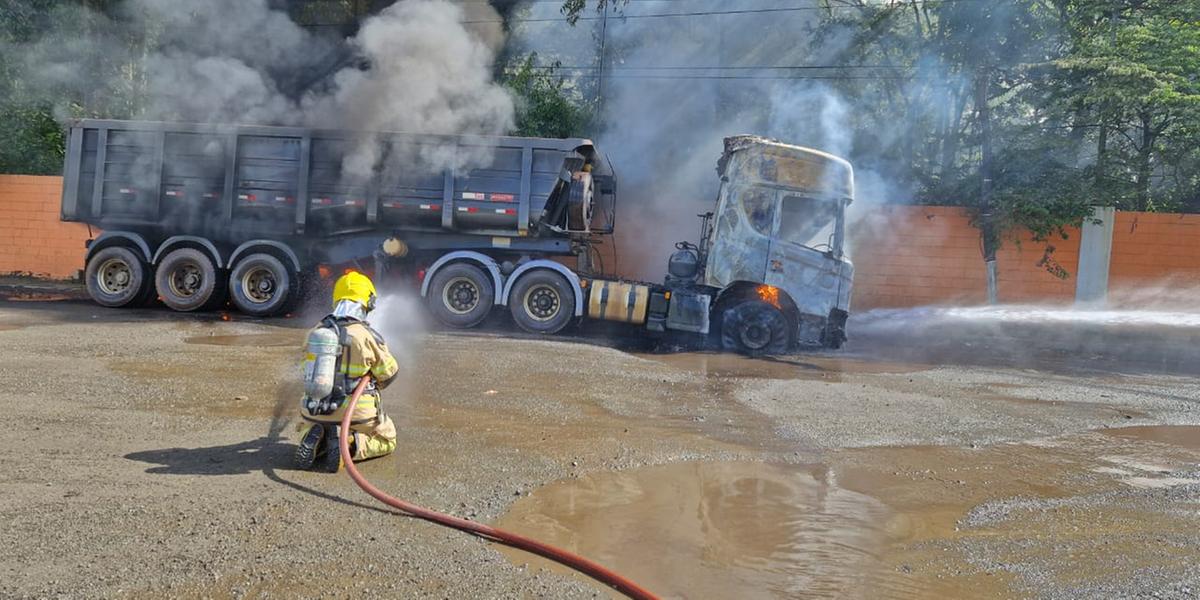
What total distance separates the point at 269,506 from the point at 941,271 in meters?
14.5

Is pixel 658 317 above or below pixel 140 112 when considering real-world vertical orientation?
below

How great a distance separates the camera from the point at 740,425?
6.96m

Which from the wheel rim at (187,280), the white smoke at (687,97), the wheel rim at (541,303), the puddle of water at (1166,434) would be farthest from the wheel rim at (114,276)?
the puddle of water at (1166,434)

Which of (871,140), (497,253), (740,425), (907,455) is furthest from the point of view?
(871,140)

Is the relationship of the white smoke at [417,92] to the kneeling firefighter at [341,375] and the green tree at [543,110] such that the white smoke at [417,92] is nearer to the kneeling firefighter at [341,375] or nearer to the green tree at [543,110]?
the green tree at [543,110]

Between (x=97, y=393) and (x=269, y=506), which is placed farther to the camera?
(x=97, y=393)

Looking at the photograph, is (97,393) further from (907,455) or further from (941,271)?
(941,271)

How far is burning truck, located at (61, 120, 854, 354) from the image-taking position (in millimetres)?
11430

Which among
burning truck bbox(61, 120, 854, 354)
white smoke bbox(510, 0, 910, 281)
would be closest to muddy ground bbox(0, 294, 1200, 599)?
burning truck bbox(61, 120, 854, 354)

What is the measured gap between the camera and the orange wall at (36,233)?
17.5 m

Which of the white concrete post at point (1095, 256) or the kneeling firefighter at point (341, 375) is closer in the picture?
the kneeling firefighter at point (341, 375)

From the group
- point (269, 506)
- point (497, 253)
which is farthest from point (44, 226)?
point (269, 506)

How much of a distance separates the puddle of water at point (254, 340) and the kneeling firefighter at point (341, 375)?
5.05 metres

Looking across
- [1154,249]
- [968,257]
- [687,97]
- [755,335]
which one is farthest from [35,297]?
[1154,249]
